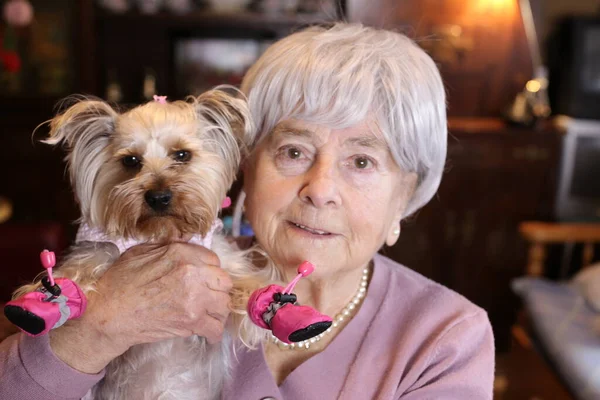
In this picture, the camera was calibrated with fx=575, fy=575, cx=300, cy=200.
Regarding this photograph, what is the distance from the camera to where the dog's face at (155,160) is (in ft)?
3.81

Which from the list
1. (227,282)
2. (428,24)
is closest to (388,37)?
(227,282)

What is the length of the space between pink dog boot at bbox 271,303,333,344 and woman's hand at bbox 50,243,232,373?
0.72 ft

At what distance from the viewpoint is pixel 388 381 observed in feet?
3.81

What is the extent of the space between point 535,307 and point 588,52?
70.9 inches

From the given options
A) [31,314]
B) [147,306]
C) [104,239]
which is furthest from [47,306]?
[104,239]

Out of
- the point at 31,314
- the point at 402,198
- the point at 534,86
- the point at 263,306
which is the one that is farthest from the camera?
the point at 534,86

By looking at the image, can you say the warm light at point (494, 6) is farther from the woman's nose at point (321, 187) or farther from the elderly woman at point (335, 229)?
the woman's nose at point (321, 187)

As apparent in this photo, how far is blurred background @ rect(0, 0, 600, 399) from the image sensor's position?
3.46 m

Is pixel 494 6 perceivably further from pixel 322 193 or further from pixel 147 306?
pixel 147 306

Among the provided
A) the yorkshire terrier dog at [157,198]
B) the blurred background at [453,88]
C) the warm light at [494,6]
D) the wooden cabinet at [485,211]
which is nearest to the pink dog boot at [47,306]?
the yorkshire terrier dog at [157,198]


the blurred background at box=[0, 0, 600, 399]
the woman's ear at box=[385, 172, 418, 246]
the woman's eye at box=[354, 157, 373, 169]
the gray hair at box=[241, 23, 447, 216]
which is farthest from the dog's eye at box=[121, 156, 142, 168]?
the blurred background at box=[0, 0, 600, 399]

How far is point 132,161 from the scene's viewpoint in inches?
48.6

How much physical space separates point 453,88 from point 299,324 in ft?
10.4

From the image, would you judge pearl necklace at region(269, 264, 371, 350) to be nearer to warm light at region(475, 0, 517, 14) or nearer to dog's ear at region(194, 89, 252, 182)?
dog's ear at region(194, 89, 252, 182)
